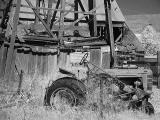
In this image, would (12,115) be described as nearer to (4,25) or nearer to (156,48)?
(4,25)

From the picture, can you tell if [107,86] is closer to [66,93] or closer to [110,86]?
[110,86]

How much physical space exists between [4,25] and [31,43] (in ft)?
8.03

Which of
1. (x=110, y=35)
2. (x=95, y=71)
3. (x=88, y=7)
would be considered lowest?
(x=95, y=71)

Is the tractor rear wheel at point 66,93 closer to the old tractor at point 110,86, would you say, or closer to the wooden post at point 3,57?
the old tractor at point 110,86

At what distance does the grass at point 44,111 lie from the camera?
552cm

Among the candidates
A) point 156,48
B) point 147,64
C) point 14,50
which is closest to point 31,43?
point 14,50

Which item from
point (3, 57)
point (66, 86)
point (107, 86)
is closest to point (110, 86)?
point (107, 86)

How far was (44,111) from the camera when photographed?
5867 millimetres

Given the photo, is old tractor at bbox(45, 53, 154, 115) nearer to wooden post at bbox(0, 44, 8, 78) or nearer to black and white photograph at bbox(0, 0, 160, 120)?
black and white photograph at bbox(0, 0, 160, 120)

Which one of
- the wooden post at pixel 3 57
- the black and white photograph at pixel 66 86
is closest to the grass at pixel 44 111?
the black and white photograph at pixel 66 86

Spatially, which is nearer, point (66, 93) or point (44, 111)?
point (44, 111)

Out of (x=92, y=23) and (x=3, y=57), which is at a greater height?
(x=92, y=23)

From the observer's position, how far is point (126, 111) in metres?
6.33

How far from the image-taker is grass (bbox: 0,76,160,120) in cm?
552
